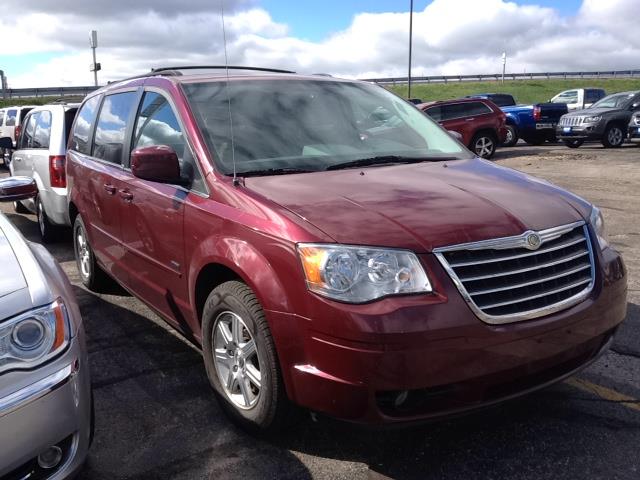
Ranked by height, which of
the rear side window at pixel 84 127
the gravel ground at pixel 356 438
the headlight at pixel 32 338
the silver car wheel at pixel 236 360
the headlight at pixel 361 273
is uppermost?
the rear side window at pixel 84 127

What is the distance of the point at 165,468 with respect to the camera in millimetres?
2838

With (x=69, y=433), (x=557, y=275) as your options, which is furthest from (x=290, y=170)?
(x=69, y=433)

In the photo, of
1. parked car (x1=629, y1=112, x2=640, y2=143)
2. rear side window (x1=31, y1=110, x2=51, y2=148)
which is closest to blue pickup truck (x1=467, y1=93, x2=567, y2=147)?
parked car (x1=629, y1=112, x2=640, y2=143)

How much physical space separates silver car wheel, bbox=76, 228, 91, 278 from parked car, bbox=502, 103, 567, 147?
57.8 ft

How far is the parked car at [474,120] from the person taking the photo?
55.8ft

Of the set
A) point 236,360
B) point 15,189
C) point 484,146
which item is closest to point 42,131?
point 15,189

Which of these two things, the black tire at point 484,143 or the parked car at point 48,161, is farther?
the black tire at point 484,143

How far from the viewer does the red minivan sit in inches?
97.3

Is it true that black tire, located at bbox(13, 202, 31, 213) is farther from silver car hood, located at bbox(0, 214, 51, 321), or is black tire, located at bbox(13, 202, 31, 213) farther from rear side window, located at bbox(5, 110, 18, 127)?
rear side window, located at bbox(5, 110, 18, 127)

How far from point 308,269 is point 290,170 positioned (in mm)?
920

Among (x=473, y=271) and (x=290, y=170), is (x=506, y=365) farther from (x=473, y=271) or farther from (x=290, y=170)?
(x=290, y=170)

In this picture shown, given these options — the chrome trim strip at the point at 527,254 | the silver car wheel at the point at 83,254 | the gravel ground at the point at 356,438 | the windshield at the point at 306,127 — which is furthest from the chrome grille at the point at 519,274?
the silver car wheel at the point at 83,254

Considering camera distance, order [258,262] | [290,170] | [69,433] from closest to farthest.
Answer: [69,433] → [258,262] → [290,170]

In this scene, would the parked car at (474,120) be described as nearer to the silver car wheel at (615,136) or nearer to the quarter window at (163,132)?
the silver car wheel at (615,136)
